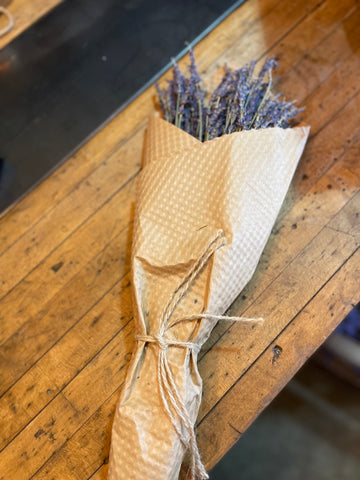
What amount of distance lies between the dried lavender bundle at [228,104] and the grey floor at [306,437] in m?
1.39

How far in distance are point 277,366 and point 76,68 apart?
3.94 feet

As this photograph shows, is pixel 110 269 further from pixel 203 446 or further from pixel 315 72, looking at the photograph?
pixel 315 72

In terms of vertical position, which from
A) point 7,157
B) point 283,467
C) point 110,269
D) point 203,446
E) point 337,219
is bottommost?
point 283,467

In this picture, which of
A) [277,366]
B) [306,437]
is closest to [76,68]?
[277,366]

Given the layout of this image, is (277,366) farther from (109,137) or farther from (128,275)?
(109,137)

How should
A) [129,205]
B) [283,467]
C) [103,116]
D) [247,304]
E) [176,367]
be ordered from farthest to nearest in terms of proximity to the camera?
[283,467] < [103,116] < [129,205] < [247,304] < [176,367]

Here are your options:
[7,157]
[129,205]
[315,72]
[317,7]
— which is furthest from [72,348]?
[317,7]

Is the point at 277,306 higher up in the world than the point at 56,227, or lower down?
lower down

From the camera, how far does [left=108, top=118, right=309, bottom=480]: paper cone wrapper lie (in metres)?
1.09

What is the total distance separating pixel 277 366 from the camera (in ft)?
4.08

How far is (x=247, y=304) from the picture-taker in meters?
1.30

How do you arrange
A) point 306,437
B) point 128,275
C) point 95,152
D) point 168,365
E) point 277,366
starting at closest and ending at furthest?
1. point 168,365
2. point 277,366
3. point 128,275
4. point 95,152
5. point 306,437

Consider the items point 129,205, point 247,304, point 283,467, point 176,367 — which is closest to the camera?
point 176,367

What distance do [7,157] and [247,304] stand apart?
0.94 meters
